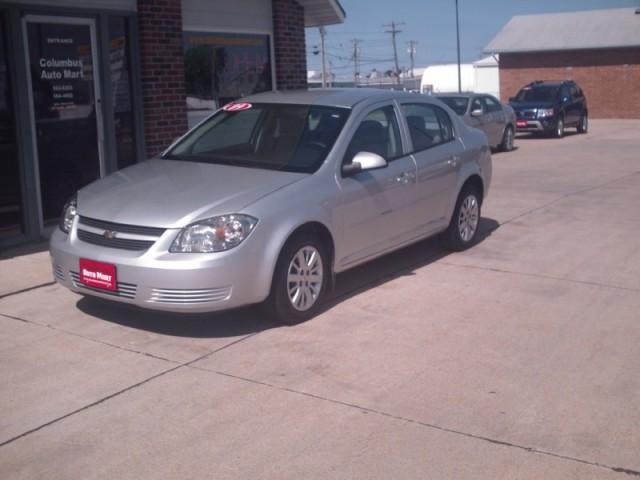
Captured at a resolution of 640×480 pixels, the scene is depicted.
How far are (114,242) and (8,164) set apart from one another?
3.46m

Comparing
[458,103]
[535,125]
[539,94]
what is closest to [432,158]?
[458,103]

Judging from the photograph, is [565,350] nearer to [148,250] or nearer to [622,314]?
[622,314]

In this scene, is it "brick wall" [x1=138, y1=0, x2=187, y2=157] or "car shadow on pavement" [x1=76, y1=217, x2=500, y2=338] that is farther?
"brick wall" [x1=138, y1=0, x2=187, y2=157]

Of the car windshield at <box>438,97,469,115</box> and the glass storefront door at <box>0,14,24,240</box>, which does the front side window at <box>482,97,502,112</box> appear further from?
the glass storefront door at <box>0,14,24,240</box>

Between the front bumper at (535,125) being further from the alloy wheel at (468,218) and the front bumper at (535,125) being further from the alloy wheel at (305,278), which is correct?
the alloy wheel at (305,278)

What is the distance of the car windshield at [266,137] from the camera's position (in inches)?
277

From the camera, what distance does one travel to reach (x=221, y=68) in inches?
467

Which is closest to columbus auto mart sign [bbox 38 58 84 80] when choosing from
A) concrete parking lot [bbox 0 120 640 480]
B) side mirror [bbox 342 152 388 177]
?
concrete parking lot [bbox 0 120 640 480]

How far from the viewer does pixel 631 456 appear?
438 cm

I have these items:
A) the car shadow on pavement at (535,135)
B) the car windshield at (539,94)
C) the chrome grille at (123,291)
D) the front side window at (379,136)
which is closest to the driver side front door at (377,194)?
the front side window at (379,136)

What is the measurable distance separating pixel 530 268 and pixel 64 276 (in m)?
4.35

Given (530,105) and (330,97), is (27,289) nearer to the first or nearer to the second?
(330,97)

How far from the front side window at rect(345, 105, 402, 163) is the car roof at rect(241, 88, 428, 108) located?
165mm

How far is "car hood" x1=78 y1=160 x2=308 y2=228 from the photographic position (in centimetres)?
605
